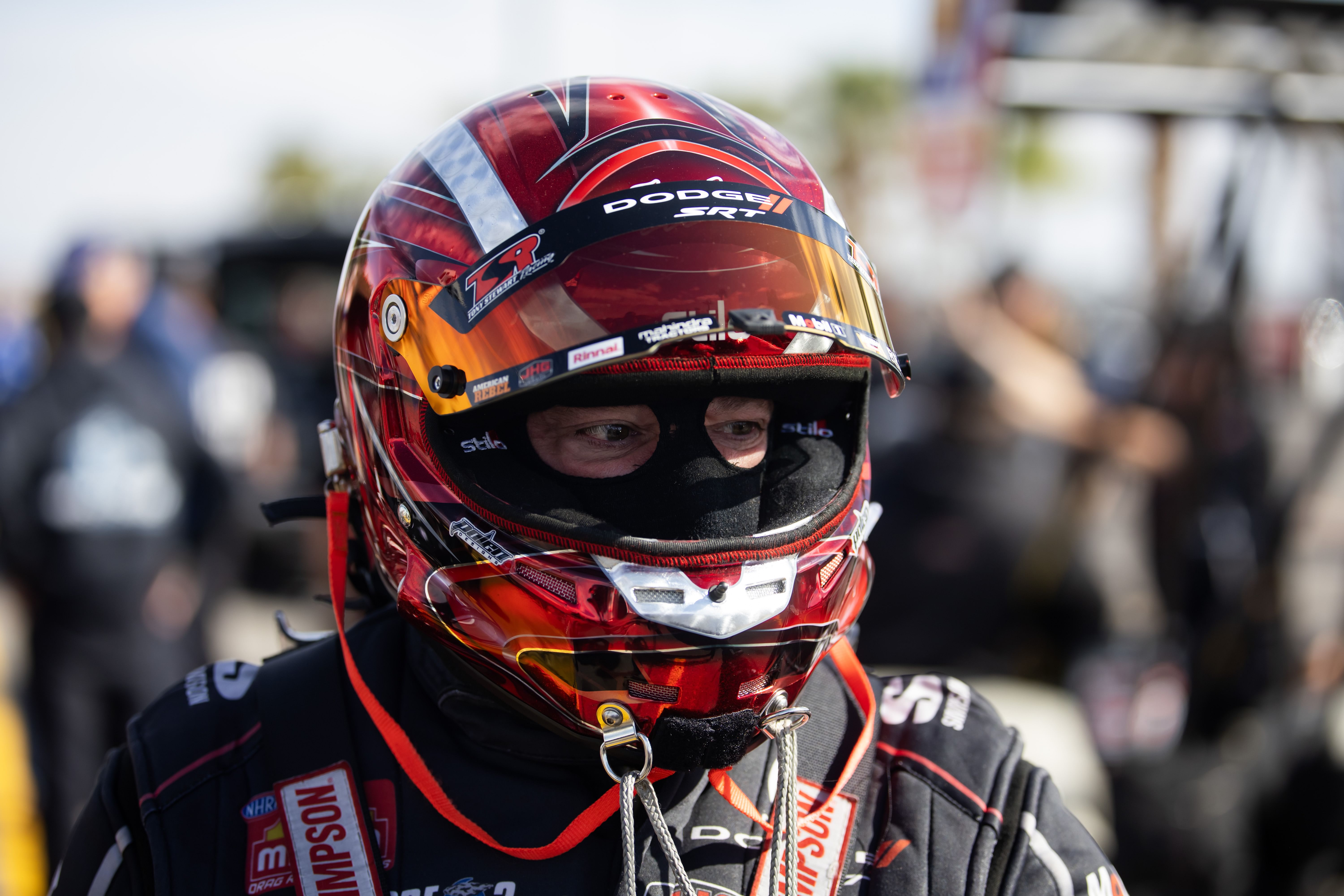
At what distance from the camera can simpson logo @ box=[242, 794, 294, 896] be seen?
1360 millimetres

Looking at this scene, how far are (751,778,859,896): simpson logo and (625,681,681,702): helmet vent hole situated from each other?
25cm

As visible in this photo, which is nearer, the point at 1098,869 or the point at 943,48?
the point at 1098,869

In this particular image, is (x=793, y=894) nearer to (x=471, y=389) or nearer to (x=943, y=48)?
(x=471, y=389)

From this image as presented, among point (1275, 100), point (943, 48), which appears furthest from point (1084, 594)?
point (943, 48)

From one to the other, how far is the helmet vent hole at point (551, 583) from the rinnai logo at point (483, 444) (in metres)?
0.22

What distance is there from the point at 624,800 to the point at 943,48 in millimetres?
4484

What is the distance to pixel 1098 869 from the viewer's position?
1367 mm

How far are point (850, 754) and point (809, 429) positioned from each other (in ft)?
1.62

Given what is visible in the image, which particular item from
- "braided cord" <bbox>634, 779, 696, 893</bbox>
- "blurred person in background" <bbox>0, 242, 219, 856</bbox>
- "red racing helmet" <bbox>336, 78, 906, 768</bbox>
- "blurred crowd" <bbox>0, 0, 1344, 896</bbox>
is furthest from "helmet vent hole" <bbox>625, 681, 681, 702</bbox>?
"blurred person in background" <bbox>0, 242, 219, 856</bbox>

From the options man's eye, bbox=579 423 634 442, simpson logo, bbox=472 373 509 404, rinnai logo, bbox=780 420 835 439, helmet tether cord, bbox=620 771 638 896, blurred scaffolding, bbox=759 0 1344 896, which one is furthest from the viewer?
blurred scaffolding, bbox=759 0 1344 896

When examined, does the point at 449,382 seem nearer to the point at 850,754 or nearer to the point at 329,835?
the point at 329,835

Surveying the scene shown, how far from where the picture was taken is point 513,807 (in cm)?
141

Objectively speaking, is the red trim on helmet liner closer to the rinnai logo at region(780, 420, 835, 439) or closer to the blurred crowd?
the rinnai logo at region(780, 420, 835, 439)

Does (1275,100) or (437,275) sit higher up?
(1275,100)
